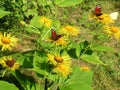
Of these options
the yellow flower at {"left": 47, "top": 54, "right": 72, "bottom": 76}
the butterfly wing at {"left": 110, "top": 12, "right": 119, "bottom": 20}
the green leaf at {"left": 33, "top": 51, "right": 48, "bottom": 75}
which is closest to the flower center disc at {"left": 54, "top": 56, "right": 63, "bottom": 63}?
the yellow flower at {"left": 47, "top": 54, "right": 72, "bottom": 76}

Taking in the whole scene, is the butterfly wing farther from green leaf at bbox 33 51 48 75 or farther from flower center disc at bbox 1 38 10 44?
flower center disc at bbox 1 38 10 44

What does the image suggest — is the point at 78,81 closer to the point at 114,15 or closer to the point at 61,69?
the point at 61,69

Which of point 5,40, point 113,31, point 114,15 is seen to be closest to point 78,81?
point 113,31

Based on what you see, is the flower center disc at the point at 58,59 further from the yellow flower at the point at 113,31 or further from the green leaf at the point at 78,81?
the yellow flower at the point at 113,31

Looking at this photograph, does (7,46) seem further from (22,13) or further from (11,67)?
(22,13)

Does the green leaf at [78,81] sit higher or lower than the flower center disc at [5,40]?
lower

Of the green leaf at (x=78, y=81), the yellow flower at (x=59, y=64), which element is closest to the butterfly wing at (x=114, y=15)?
the green leaf at (x=78, y=81)

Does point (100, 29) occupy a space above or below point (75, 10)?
above

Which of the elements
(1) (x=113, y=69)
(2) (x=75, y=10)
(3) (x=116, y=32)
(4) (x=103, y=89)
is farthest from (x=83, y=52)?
(2) (x=75, y=10)

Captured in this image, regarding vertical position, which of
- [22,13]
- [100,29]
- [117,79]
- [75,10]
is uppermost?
[100,29]
